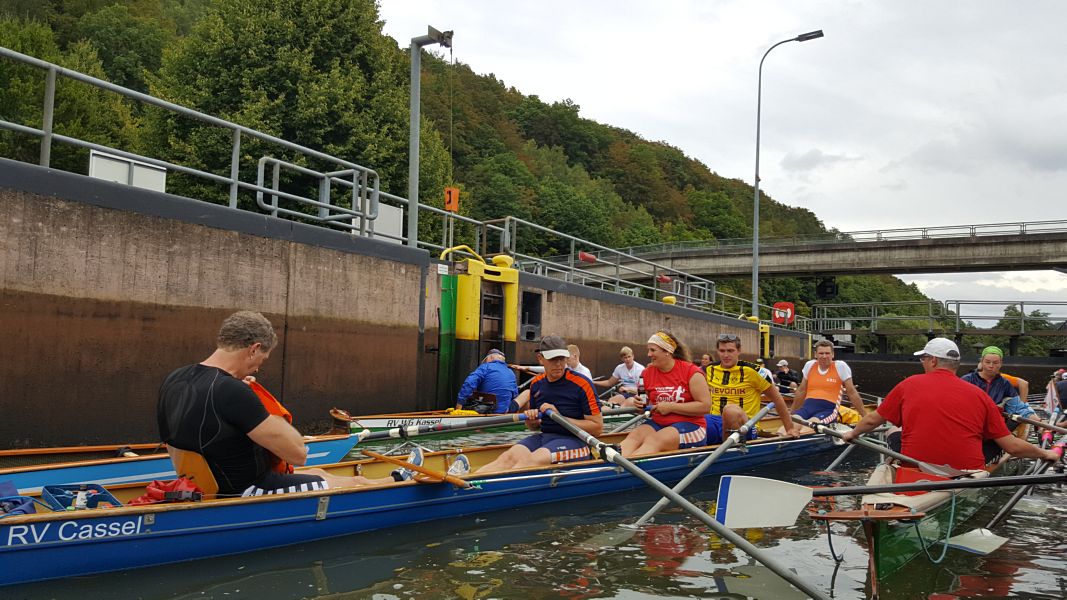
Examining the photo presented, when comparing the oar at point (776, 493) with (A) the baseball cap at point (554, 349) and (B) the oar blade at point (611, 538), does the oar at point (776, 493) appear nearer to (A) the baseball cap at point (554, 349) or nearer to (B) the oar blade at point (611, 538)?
(B) the oar blade at point (611, 538)

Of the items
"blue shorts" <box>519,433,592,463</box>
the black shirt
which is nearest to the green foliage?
"blue shorts" <box>519,433,592,463</box>

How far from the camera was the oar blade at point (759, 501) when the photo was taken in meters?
6.02

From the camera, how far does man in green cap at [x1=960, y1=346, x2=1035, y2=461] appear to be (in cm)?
1027

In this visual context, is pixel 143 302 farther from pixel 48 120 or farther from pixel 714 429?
pixel 714 429

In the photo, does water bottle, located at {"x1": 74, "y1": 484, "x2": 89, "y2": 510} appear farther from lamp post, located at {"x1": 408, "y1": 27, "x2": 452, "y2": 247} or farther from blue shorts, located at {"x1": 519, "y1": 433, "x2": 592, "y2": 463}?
lamp post, located at {"x1": 408, "y1": 27, "x2": 452, "y2": 247}

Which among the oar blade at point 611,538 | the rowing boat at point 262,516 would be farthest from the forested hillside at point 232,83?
the oar blade at point 611,538

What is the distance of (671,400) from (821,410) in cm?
488

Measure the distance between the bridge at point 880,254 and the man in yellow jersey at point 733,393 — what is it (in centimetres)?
2369

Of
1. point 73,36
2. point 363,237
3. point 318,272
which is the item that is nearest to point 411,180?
point 363,237

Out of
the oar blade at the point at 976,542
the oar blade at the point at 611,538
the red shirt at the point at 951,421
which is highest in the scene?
the red shirt at the point at 951,421

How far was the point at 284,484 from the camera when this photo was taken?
20.5ft

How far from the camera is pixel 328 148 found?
27812 millimetres

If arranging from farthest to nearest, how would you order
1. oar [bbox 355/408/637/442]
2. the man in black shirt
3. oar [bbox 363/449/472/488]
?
oar [bbox 355/408/637/442]
oar [bbox 363/449/472/488]
the man in black shirt

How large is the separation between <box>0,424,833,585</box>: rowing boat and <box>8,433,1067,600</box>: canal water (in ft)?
0.35
